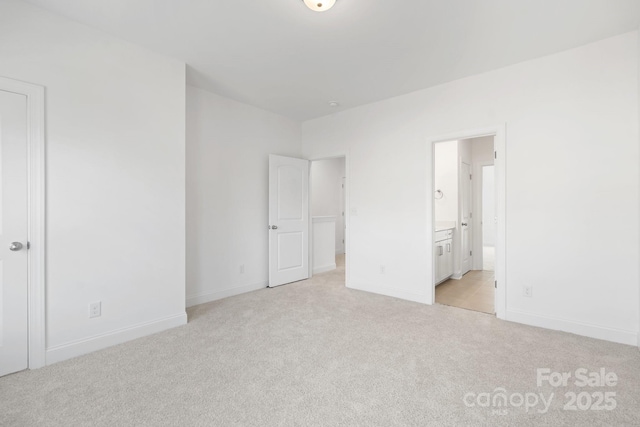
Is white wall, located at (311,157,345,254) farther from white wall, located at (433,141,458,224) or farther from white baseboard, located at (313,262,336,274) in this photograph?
white wall, located at (433,141,458,224)

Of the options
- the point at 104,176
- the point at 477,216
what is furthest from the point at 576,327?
the point at 104,176

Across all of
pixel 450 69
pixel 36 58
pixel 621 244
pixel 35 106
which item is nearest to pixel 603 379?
pixel 621 244

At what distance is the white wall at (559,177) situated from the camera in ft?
8.21

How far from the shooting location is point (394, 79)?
3.31 m

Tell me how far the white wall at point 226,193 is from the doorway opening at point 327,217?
44.9 inches

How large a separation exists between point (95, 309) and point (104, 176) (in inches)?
43.4

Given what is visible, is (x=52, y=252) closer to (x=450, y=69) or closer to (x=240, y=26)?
(x=240, y=26)

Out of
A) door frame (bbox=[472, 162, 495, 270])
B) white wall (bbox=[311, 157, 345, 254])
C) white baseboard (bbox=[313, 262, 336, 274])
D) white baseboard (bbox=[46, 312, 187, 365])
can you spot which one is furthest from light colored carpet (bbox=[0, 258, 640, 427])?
white wall (bbox=[311, 157, 345, 254])

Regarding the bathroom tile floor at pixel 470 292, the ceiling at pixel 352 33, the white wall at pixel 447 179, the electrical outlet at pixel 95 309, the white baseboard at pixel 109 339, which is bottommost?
the bathroom tile floor at pixel 470 292

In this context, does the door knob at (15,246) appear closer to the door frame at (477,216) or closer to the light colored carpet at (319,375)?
the light colored carpet at (319,375)

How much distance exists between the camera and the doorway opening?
5.31 metres

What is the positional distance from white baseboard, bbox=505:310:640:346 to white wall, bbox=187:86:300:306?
3168 mm

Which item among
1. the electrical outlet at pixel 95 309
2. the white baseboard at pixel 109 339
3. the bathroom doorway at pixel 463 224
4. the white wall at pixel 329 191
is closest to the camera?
the white baseboard at pixel 109 339

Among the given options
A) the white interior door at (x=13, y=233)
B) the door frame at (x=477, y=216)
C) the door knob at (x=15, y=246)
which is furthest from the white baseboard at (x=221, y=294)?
the door frame at (x=477, y=216)
